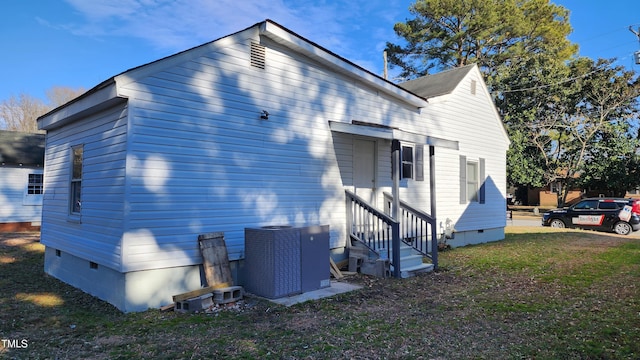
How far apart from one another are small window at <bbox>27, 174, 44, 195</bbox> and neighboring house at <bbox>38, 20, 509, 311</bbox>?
11.0 m

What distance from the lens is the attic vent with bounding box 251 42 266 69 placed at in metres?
7.44

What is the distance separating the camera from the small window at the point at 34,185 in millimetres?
17945

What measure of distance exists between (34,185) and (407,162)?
1661 cm

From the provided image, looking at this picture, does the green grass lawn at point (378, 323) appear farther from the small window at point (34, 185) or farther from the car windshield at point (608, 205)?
the small window at point (34, 185)

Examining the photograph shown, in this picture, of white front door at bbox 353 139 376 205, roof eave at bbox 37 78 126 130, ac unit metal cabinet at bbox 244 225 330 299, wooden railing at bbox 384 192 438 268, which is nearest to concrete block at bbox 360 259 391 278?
wooden railing at bbox 384 192 438 268

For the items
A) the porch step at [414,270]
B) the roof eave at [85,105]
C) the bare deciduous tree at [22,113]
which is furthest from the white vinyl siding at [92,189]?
the bare deciduous tree at [22,113]

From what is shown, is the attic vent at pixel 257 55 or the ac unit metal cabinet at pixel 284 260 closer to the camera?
the ac unit metal cabinet at pixel 284 260

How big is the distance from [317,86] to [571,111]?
82.8ft

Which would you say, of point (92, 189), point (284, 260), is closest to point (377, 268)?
point (284, 260)

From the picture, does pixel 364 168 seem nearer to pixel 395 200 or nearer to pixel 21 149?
pixel 395 200

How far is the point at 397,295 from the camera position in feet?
22.3

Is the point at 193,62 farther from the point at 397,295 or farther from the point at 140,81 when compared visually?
the point at 397,295

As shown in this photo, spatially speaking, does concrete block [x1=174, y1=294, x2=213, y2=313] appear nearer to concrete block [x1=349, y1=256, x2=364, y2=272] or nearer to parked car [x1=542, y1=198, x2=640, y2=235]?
concrete block [x1=349, y1=256, x2=364, y2=272]

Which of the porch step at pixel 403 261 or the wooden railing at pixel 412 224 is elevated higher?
the wooden railing at pixel 412 224
